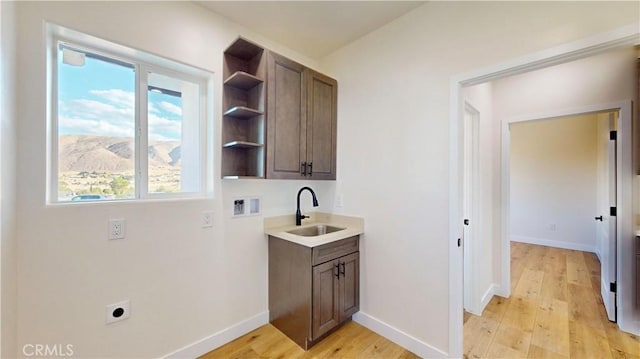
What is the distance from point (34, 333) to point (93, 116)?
127cm

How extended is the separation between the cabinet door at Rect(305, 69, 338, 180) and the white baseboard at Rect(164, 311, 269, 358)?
1400mm

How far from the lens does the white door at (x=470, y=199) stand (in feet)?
8.16

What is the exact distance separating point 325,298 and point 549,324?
84.6 inches

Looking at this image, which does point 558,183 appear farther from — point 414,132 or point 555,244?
point 414,132

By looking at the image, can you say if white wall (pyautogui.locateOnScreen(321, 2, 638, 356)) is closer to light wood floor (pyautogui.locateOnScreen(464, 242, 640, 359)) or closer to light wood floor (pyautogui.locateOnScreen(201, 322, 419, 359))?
light wood floor (pyautogui.locateOnScreen(201, 322, 419, 359))

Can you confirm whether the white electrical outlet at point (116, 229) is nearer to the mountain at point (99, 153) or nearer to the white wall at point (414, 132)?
the mountain at point (99, 153)

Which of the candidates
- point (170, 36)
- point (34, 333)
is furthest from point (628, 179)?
point (34, 333)

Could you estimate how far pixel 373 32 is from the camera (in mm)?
2232

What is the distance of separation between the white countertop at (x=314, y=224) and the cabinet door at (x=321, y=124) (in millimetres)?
466

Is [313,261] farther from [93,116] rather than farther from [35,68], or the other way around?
[35,68]

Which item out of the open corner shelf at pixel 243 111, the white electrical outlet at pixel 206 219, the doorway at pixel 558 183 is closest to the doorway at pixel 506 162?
the open corner shelf at pixel 243 111

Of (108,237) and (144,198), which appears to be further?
(144,198)

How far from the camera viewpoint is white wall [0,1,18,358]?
1.11m

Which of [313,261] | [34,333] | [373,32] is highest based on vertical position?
[373,32]
